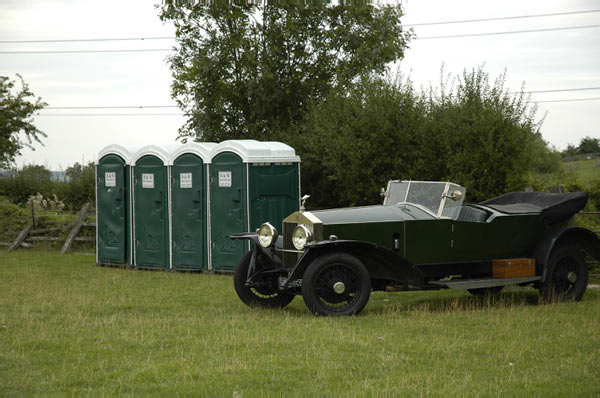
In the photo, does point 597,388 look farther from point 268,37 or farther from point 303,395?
point 268,37

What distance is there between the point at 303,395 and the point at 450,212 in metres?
5.01

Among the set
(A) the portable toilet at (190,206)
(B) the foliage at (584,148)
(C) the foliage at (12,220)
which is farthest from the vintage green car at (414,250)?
(B) the foliage at (584,148)

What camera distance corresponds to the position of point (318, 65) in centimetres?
2384

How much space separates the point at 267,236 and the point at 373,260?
4.33ft

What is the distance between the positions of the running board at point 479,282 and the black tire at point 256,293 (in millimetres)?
1883

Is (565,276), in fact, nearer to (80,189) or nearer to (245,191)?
(245,191)

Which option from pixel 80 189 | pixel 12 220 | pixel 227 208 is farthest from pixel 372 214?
pixel 80 189

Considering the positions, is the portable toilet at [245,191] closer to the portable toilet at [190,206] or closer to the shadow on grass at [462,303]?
the portable toilet at [190,206]

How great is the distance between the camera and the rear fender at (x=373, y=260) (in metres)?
8.98

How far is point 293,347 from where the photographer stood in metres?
7.17

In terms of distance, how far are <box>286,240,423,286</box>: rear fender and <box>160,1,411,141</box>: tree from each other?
13.9m

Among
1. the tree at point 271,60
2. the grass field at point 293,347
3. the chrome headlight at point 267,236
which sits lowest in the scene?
the grass field at point 293,347

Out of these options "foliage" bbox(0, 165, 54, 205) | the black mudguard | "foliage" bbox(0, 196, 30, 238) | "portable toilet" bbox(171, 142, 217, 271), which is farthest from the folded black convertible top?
"foliage" bbox(0, 165, 54, 205)

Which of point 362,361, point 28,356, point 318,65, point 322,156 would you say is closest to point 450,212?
point 362,361
